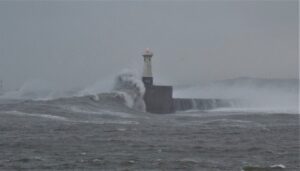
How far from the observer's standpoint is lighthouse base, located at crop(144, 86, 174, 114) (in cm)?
3716

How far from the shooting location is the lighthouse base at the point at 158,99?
122ft

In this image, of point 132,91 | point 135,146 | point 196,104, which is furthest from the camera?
point 196,104

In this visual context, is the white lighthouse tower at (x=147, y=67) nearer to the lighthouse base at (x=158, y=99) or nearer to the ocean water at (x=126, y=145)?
the lighthouse base at (x=158, y=99)

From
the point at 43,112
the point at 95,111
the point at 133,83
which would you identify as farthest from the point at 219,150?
the point at 133,83

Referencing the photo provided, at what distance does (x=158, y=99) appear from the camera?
37.8m

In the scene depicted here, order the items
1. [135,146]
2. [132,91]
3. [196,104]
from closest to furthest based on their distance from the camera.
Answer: [135,146] < [132,91] < [196,104]

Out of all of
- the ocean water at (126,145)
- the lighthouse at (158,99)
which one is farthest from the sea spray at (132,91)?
the ocean water at (126,145)

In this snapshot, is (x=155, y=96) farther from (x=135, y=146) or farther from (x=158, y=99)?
(x=135, y=146)

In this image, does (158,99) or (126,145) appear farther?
(158,99)

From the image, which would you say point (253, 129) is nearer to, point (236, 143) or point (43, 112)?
point (236, 143)

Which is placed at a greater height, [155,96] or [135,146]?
[155,96]

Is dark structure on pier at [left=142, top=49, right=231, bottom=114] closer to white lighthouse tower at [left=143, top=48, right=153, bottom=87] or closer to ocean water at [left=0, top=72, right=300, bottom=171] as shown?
white lighthouse tower at [left=143, top=48, right=153, bottom=87]

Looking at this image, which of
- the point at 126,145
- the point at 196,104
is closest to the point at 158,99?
the point at 196,104

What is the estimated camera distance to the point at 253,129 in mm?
20266
